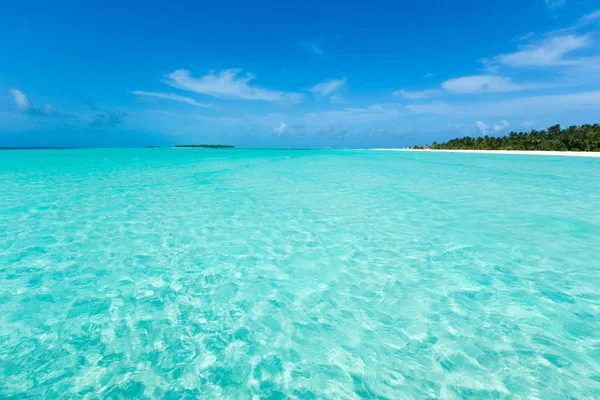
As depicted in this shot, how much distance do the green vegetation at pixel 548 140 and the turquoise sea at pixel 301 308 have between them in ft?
128

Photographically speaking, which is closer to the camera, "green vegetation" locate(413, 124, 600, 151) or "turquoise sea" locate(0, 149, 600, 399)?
"turquoise sea" locate(0, 149, 600, 399)

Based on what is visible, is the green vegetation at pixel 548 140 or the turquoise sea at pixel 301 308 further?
the green vegetation at pixel 548 140

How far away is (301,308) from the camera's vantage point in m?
3.01

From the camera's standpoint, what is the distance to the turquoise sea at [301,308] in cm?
210

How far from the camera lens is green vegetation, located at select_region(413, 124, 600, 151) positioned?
110 ft

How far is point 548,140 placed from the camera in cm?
4050

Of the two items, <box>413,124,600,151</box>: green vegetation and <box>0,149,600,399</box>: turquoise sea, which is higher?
<box>413,124,600,151</box>: green vegetation

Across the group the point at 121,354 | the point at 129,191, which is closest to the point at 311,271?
the point at 121,354

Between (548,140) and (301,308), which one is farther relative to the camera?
(548,140)

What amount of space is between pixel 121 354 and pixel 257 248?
8.19 ft

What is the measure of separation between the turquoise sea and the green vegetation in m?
38.9

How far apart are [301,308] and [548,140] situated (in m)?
51.1

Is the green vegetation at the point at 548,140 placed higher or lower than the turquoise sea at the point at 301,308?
higher

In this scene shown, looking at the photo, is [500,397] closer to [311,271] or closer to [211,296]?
[311,271]
